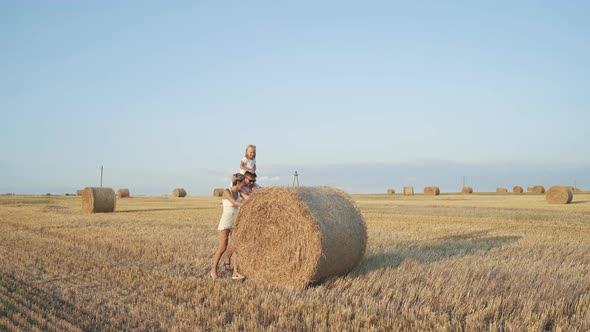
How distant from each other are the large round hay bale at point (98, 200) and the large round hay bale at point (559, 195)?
27.0m

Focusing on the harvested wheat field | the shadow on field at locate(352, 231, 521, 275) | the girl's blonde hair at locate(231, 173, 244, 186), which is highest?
the girl's blonde hair at locate(231, 173, 244, 186)

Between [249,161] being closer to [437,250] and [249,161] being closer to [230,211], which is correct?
[230,211]

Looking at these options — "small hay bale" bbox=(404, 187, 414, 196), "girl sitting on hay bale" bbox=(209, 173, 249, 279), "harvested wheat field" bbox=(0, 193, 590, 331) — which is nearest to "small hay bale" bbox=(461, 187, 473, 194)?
"small hay bale" bbox=(404, 187, 414, 196)

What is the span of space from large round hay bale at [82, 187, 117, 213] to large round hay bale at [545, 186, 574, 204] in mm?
27045

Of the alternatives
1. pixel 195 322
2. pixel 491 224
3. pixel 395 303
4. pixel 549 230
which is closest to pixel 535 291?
pixel 395 303

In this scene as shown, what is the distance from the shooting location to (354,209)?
28.1 feet

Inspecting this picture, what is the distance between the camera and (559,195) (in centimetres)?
3238

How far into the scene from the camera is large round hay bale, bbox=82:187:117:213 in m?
25.3

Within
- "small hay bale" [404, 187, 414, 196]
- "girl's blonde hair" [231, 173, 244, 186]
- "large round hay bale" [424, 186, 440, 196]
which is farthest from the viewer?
"small hay bale" [404, 187, 414, 196]

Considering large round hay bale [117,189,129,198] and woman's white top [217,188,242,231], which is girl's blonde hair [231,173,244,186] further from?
large round hay bale [117,189,129,198]

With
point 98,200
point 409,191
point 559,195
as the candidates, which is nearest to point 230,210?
point 98,200

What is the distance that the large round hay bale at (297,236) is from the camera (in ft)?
24.5

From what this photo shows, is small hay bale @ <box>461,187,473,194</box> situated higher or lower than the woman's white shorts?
higher

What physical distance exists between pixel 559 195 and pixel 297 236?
30.0 metres
